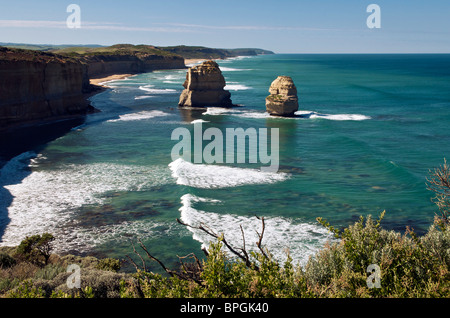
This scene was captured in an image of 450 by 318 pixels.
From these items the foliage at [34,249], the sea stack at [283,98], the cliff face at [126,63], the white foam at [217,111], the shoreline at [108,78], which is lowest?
the foliage at [34,249]

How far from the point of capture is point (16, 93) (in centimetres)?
4778

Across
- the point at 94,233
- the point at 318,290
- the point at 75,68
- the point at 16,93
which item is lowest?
the point at 94,233

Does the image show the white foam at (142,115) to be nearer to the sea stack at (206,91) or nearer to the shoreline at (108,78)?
the sea stack at (206,91)

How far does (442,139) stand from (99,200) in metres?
36.0

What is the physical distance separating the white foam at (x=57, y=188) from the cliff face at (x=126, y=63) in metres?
73.4

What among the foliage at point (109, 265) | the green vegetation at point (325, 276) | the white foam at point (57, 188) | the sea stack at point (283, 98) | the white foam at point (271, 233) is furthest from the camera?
the sea stack at point (283, 98)

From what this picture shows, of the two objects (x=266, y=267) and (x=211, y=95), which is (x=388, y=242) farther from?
(x=211, y=95)

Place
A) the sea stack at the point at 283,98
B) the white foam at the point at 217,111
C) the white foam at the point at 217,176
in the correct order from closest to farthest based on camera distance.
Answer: the white foam at the point at 217,176 → the sea stack at the point at 283,98 → the white foam at the point at 217,111

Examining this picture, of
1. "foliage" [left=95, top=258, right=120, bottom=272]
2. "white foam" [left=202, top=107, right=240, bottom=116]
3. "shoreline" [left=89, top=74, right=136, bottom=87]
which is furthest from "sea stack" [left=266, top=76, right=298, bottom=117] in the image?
"shoreline" [left=89, top=74, right=136, bottom=87]

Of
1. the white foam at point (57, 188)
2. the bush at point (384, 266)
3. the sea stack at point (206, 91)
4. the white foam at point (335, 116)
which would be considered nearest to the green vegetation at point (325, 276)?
the bush at point (384, 266)

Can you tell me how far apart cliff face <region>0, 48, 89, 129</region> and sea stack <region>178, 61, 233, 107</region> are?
16.7 meters

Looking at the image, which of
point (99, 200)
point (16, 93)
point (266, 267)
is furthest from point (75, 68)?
point (266, 267)

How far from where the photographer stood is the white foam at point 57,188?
2203 cm

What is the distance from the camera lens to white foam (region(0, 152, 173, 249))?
72.3ft
